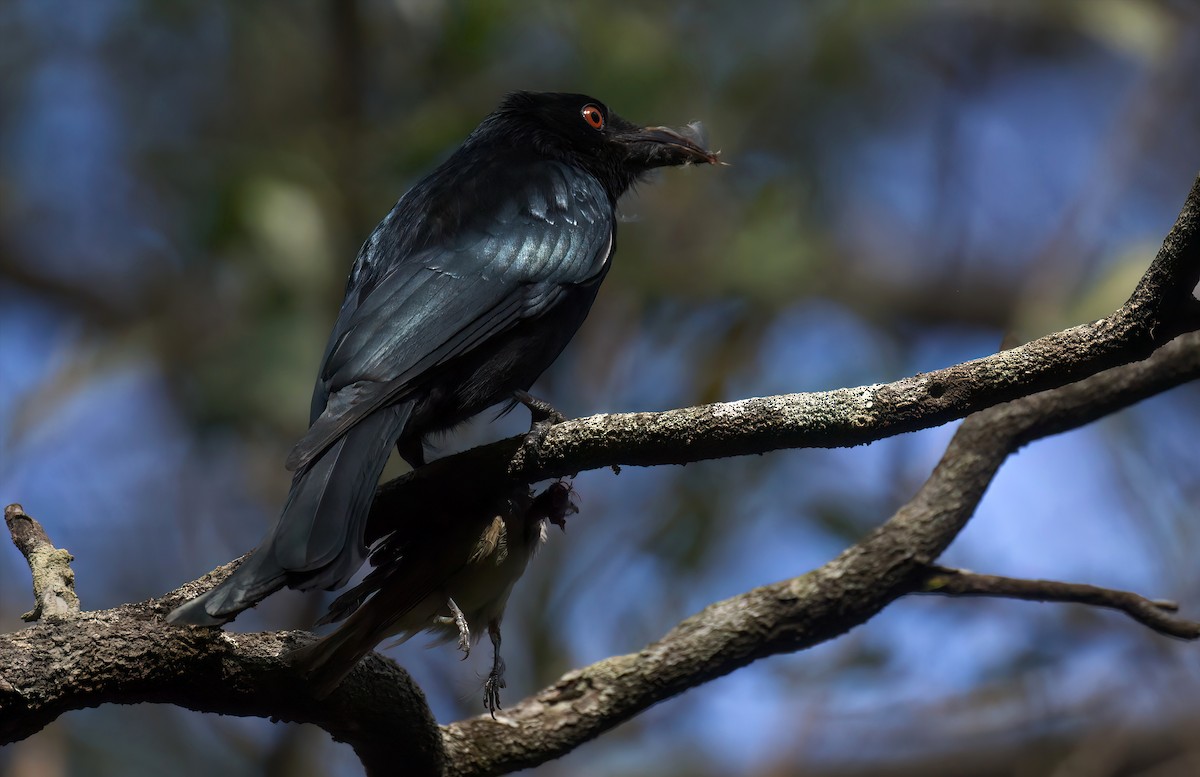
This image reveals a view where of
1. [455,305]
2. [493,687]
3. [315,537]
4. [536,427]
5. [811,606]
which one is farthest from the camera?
[811,606]

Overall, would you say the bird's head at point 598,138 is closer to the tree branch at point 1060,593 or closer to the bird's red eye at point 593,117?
the bird's red eye at point 593,117

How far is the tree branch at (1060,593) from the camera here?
3580mm

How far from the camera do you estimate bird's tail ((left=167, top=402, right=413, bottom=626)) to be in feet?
8.16

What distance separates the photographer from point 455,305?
11.8ft

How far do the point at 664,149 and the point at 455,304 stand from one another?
158 centimetres

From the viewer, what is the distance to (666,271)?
7.70m

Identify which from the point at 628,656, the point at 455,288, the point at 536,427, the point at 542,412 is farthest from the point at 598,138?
the point at 628,656

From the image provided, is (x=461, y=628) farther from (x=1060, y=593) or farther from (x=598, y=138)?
(x=598, y=138)

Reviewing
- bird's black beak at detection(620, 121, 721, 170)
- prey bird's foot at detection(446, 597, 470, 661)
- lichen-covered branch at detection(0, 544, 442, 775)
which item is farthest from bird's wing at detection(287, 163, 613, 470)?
prey bird's foot at detection(446, 597, 470, 661)

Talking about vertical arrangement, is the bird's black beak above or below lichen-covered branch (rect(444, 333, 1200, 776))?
above

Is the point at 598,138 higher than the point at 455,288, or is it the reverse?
the point at 598,138

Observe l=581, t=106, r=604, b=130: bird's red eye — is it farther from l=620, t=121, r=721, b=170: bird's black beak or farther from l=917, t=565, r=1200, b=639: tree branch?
l=917, t=565, r=1200, b=639: tree branch

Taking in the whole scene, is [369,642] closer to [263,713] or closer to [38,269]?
[263,713]

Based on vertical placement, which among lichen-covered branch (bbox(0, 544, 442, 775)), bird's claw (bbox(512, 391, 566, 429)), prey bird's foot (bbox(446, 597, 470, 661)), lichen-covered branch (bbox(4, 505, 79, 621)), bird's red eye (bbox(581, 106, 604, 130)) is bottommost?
lichen-covered branch (bbox(0, 544, 442, 775))
